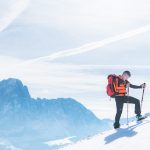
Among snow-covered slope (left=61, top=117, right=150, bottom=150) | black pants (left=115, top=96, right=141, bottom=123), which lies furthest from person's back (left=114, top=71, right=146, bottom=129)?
snow-covered slope (left=61, top=117, right=150, bottom=150)

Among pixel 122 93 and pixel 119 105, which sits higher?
pixel 122 93

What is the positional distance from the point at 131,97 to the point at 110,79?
171 cm

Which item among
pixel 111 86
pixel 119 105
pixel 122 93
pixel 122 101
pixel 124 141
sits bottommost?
pixel 124 141

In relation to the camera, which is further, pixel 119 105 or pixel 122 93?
pixel 119 105

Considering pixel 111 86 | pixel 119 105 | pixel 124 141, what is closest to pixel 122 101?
pixel 119 105

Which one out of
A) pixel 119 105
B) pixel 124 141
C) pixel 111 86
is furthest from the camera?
pixel 119 105

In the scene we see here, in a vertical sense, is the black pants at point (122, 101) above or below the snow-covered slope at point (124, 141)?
above

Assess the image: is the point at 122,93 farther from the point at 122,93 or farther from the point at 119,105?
the point at 119,105

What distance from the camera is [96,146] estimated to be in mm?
19578

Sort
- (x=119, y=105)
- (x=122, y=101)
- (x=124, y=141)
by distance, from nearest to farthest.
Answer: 1. (x=124, y=141)
2. (x=122, y=101)
3. (x=119, y=105)

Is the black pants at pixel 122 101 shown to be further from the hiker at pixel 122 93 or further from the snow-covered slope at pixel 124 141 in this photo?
the snow-covered slope at pixel 124 141

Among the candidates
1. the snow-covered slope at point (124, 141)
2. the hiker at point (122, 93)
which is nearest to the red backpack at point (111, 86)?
the hiker at point (122, 93)

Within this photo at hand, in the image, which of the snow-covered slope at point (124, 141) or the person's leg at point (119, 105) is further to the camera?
the person's leg at point (119, 105)

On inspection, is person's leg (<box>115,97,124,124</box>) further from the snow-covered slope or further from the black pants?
the snow-covered slope
